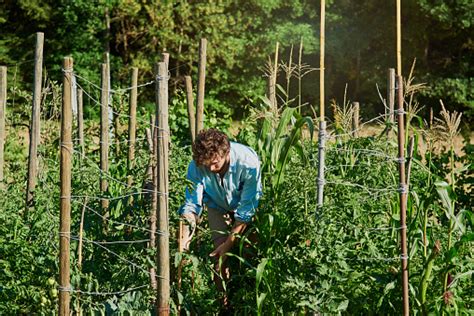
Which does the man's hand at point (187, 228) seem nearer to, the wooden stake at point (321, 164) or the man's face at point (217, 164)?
the man's face at point (217, 164)

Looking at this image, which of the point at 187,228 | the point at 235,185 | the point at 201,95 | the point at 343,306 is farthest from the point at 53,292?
the point at 201,95

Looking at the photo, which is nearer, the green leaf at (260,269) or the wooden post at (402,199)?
the wooden post at (402,199)

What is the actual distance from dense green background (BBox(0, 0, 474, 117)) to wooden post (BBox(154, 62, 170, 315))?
43.4 ft

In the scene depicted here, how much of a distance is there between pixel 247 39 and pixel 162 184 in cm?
1605

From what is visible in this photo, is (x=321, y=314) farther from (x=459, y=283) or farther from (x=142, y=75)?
(x=142, y=75)

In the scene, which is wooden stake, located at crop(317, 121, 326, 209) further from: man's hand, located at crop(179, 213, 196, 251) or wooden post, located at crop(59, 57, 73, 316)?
wooden post, located at crop(59, 57, 73, 316)

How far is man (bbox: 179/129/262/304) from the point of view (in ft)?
17.1

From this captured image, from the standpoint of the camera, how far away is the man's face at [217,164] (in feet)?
17.1

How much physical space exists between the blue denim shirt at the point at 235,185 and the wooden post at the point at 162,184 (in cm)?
44

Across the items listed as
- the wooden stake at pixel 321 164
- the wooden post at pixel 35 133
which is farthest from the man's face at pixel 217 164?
the wooden post at pixel 35 133

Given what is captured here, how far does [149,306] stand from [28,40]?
1544cm

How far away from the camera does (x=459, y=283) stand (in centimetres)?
524

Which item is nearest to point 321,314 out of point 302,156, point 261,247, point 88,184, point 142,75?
point 261,247

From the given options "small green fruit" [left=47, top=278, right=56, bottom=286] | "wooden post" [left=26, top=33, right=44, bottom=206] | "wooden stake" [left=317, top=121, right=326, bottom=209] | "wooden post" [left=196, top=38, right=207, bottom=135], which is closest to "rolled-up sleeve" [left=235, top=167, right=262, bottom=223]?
"wooden stake" [left=317, top=121, right=326, bottom=209]
